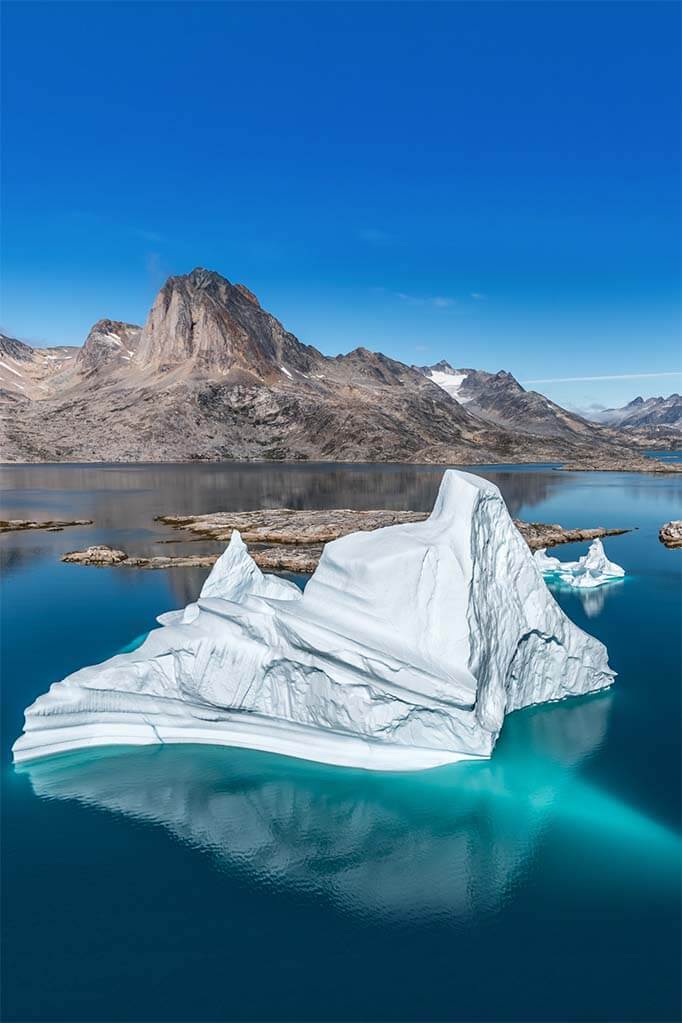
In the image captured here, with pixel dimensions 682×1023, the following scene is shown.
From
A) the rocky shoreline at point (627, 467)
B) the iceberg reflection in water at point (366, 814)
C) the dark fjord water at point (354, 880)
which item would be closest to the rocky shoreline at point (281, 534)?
the dark fjord water at point (354, 880)

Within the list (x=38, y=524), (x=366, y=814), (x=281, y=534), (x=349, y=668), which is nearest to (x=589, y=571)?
(x=281, y=534)

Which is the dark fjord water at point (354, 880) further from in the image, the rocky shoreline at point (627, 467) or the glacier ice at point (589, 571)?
the rocky shoreline at point (627, 467)

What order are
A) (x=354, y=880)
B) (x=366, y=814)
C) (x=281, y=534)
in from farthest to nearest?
(x=281, y=534), (x=366, y=814), (x=354, y=880)

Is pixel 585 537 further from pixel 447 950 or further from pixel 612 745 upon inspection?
pixel 447 950

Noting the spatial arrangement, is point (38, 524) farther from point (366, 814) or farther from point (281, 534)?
point (366, 814)

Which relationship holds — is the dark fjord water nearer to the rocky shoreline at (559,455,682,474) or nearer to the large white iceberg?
the large white iceberg

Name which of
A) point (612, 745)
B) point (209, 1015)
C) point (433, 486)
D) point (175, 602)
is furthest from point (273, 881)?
point (433, 486)
